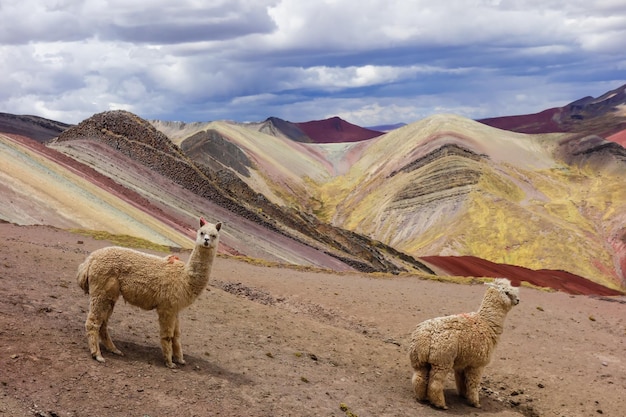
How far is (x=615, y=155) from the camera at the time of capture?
4122 inches

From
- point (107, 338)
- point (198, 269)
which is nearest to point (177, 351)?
point (107, 338)

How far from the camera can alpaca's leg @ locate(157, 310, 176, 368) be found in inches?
450

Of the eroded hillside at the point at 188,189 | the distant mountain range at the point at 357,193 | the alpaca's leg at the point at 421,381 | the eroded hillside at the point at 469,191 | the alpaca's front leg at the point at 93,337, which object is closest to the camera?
the alpaca's front leg at the point at 93,337

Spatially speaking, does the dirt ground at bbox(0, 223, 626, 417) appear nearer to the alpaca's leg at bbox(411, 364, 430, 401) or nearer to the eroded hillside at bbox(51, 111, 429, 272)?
the alpaca's leg at bbox(411, 364, 430, 401)

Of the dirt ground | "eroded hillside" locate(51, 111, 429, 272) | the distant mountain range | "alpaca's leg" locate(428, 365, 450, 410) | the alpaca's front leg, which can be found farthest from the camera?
"eroded hillside" locate(51, 111, 429, 272)

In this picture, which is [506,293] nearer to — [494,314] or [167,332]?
[494,314]

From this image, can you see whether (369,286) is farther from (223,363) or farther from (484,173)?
(484,173)

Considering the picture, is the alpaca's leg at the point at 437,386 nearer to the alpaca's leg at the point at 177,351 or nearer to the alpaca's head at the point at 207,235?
the alpaca's leg at the point at 177,351

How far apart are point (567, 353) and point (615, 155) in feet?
315

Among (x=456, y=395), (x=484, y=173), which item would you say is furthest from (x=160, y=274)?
(x=484, y=173)

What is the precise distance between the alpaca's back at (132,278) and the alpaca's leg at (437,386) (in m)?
4.90

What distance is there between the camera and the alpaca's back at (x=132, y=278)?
37.3 feet

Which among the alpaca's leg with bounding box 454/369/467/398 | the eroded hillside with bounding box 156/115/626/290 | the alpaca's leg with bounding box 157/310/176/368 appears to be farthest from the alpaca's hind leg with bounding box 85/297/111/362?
the eroded hillside with bounding box 156/115/626/290

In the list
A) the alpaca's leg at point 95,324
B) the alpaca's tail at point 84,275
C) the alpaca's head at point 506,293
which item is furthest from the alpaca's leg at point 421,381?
the alpaca's tail at point 84,275
